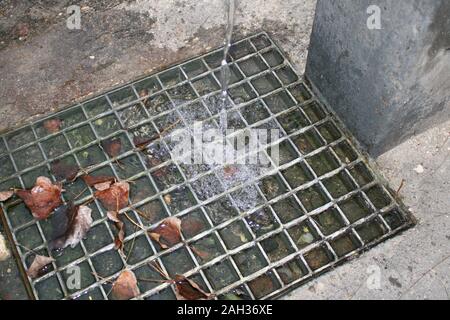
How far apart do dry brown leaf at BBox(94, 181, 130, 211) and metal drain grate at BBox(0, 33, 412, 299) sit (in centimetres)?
3

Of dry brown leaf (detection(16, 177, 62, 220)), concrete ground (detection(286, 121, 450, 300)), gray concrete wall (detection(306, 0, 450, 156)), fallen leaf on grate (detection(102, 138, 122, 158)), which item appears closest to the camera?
gray concrete wall (detection(306, 0, 450, 156))

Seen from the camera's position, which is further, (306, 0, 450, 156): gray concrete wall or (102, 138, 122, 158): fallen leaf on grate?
(102, 138, 122, 158): fallen leaf on grate

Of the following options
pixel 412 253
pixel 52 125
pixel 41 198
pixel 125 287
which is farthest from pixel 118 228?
pixel 412 253

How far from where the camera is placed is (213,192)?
7.30 ft

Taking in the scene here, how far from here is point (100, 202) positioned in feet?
7.13

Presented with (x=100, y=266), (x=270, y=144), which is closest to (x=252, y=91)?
(x=270, y=144)

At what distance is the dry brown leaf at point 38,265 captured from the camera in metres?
2.01

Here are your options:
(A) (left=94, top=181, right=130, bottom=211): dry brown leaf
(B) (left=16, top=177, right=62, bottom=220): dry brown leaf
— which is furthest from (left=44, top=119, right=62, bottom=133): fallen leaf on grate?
(A) (left=94, top=181, right=130, bottom=211): dry brown leaf

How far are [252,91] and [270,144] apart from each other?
0.32 meters

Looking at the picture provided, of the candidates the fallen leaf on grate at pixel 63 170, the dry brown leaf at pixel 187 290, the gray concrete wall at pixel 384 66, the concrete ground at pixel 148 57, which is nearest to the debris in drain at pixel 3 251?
the concrete ground at pixel 148 57

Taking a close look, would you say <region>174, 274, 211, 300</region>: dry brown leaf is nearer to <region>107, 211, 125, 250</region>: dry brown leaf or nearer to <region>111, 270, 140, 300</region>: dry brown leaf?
<region>111, 270, 140, 300</region>: dry brown leaf

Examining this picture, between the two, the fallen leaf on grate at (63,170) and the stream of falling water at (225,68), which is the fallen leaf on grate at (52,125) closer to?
the fallen leaf on grate at (63,170)

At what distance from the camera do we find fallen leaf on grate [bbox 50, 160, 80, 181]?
2.24 m

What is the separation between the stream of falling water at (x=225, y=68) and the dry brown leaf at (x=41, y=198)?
80 centimetres
